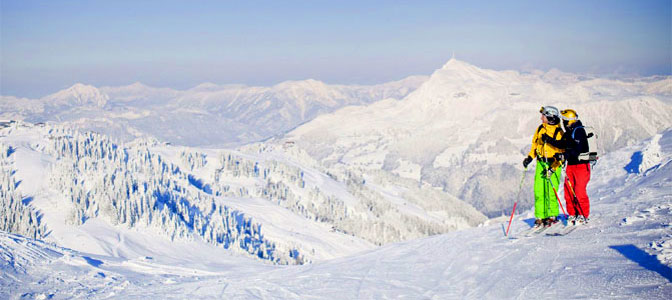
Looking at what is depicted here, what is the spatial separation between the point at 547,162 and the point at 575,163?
0.83 m

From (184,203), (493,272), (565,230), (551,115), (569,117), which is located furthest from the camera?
(184,203)

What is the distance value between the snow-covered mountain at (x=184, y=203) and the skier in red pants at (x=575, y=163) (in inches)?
2675

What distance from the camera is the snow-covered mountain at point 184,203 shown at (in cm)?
7800

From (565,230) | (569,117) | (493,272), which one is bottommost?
(493,272)

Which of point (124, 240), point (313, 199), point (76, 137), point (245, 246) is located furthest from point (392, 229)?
point (76, 137)

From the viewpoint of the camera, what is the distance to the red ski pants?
48.2 feet

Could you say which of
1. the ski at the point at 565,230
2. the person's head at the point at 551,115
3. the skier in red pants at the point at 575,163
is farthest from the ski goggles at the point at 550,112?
the ski at the point at 565,230

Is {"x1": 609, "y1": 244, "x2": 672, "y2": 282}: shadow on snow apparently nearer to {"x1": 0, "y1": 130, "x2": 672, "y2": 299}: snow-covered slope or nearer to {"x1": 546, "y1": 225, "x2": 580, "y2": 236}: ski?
{"x1": 0, "y1": 130, "x2": 672, "y2": 299}: snow-covered slope

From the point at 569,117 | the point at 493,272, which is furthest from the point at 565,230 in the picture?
the point at 569,117

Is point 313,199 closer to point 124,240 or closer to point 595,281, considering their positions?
point 124,240

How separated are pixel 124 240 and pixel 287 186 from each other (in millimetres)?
78951

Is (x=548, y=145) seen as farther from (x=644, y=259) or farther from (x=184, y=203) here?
(x=184, y=203)

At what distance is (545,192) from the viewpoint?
50.4ft

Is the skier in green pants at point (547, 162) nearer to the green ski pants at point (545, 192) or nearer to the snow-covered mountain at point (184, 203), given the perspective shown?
the green ski pants at point (545, 192)
